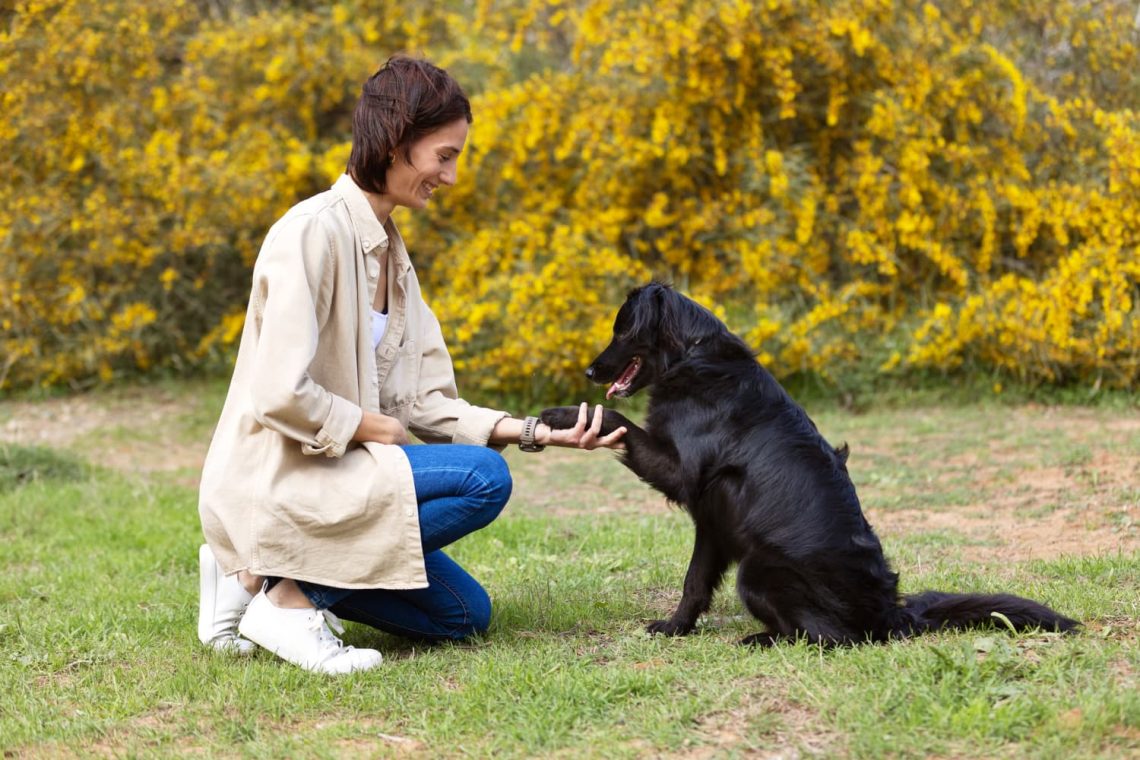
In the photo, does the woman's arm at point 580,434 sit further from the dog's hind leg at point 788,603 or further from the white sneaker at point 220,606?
the white sneaker at point 220,606

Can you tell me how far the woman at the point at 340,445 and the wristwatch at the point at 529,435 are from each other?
0.19ft

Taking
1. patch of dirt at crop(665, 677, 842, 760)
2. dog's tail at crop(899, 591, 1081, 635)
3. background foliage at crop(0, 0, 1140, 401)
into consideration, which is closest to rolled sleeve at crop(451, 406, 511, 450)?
patch of dirt at crop(665, 677, 842, 760)

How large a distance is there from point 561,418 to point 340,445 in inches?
30.3

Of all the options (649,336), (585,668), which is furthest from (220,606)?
(649,336)

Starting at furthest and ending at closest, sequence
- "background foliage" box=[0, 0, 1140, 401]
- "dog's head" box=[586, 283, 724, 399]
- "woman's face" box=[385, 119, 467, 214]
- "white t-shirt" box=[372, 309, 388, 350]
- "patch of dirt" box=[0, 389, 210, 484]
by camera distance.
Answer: "background foliage" box=[0, 0, 1140, 401] < "patch of dirt" box=[0, 389, 210, 484] < "dog's head" box=[586, 283, 724, 399] < "white t-shirt" box=[372, 309, 388, 350] < "woman's face" box=[385, 119, 467, 214]

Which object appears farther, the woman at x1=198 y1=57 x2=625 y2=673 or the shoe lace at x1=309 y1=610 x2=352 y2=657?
the shoe lace at x1=309 y1=610 x2=352 y2=657

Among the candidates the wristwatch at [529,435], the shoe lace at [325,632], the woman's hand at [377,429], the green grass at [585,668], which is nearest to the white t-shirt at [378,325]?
the woman's hand at [377,429]

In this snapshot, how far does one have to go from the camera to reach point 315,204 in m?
3.28

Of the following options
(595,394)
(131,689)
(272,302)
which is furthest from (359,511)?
(595,394)

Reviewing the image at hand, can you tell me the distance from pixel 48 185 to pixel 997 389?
774cm

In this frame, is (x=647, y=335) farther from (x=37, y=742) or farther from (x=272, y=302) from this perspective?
(x=37, y=742)

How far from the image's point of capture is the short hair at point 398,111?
3.31 meters

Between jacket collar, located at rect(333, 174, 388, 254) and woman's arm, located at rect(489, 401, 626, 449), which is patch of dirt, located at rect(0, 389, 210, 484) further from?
jacket collar, located at rect(333, 174, 388, 254)

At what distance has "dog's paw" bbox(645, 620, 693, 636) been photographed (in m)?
3.62
